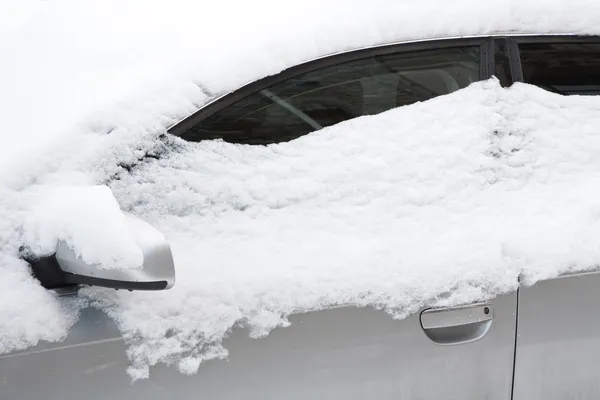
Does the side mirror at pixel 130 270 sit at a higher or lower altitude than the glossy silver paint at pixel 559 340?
higher

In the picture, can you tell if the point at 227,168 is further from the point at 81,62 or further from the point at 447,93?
the point at 447,93

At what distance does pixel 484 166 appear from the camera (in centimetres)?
178

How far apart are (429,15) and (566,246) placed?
0.67 meters

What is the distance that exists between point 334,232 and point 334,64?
42 centimetres

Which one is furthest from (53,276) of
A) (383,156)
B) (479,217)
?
(479,217)

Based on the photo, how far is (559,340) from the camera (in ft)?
5.76

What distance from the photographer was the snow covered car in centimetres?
146

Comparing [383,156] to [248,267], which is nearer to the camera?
[248,267]

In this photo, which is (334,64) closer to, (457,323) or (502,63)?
(502,63)

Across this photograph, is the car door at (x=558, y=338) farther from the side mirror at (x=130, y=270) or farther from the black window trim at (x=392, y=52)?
the side mirror at (x=130, y=270)

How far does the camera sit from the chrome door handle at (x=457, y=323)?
1668 mm

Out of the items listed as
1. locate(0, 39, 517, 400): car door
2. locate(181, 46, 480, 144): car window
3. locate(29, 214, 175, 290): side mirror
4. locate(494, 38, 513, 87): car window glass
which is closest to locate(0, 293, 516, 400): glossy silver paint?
locate(0, 39, 517, 400): car door

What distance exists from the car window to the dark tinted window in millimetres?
156

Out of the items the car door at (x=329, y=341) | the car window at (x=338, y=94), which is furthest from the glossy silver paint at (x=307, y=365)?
the car window at (x=338, y=94)
